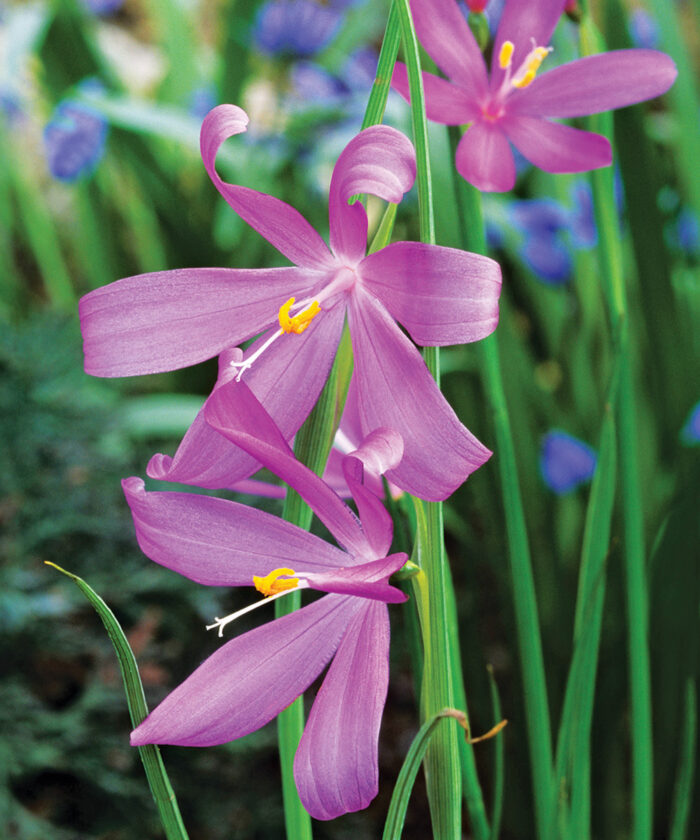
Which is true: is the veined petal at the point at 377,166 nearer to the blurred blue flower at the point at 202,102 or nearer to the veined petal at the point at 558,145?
the veined petal at the point at 558,145

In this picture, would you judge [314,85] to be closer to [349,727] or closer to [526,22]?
[526,22]

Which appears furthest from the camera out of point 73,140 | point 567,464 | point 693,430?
point 73,140

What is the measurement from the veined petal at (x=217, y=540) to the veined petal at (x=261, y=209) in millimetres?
74

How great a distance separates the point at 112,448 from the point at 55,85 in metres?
→ 0.59

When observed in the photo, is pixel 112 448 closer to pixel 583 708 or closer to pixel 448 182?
pixel 448 182

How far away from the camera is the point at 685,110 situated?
2.82ft

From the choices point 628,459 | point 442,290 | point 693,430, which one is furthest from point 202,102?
point 442,290

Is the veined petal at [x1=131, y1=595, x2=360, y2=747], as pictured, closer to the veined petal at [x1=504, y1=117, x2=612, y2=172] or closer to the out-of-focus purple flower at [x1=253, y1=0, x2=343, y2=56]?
the veined petal at [x1=504, y1=117, x2=612, y2=172]

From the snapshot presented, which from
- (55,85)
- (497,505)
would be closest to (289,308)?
(497,505)

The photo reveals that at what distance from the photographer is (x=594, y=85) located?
0.29m

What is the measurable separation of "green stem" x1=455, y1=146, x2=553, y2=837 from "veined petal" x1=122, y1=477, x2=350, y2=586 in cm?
10

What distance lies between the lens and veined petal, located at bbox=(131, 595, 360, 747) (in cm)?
23

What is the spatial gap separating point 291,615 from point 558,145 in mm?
169

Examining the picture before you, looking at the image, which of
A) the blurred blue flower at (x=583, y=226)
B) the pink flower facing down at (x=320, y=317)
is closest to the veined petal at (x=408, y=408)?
the pink flower facing down at (x=320, y=317)
